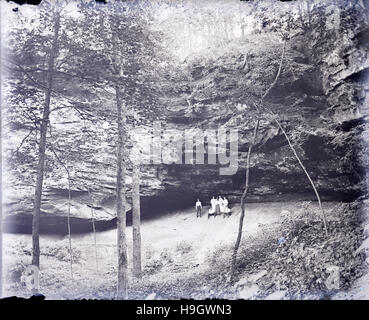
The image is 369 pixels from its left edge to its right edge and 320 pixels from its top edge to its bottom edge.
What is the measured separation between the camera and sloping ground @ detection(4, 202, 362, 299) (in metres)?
6.18

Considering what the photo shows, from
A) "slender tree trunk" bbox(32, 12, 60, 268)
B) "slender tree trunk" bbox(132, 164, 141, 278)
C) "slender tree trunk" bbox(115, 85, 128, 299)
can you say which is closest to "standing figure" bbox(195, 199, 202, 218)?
"slender tree trunk" bbox(132, 164, 141, 278)

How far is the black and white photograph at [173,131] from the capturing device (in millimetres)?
6535

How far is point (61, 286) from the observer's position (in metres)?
6.34

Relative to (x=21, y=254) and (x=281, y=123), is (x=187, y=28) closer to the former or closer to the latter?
(x=281, y=123)

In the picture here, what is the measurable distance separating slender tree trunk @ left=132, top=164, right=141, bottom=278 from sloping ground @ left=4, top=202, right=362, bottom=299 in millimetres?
142

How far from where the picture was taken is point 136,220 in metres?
6.88

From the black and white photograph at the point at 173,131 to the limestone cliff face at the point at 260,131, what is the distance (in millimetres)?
26

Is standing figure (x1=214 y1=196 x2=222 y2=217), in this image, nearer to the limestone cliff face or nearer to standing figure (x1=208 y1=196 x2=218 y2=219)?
standing figure (x1=208 y1=196 x2=218 y2=219)

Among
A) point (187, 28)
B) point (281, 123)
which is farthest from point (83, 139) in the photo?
point (281, 123)

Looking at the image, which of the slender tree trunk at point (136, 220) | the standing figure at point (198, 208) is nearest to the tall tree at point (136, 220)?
the slender tree trunk at point (136, 220)
